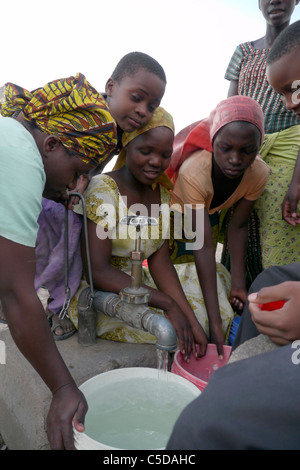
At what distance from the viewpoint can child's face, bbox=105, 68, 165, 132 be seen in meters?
1.80

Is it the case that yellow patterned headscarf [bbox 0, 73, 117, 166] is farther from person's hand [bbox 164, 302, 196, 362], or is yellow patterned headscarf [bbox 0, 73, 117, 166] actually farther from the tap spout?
person's hand [bbox 164, 302, 196, 362]

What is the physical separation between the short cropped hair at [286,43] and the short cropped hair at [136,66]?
57cm

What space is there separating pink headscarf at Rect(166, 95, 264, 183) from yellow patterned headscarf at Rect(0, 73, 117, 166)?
78cm

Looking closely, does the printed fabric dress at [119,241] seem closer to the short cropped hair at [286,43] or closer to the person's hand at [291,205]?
the person's hand at [291,205]

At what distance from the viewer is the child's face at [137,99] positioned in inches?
70.8

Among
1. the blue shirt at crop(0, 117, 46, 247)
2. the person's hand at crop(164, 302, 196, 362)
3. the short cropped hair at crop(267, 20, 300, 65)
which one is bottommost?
the person's hand at crop(164, 302, 196, 362)

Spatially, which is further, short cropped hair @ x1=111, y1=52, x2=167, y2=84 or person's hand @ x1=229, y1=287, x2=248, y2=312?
person's hand @ x1=229, y1=287, x2=248, y2=312

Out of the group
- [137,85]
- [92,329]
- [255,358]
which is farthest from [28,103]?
[255,358]

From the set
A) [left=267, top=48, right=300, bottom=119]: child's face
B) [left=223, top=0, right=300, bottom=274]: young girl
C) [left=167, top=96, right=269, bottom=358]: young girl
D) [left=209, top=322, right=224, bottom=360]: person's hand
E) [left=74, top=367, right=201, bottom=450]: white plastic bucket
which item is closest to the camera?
[left=74, top=367, right=201, bottom=450]: white plastic bucket

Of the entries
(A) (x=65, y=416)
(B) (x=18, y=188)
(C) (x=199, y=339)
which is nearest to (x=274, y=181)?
(C) (x=199, y=339)

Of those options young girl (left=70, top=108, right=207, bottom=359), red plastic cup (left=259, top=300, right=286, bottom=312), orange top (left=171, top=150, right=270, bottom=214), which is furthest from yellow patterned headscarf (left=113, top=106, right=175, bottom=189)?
red plastic cup (left=259, top=300, right=286, bottom=312)

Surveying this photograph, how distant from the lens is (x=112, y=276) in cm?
162

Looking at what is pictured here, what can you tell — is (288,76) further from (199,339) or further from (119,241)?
(199,339)

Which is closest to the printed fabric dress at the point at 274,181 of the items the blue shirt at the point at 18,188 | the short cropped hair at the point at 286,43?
the short cropped hair at the point at 286,43
